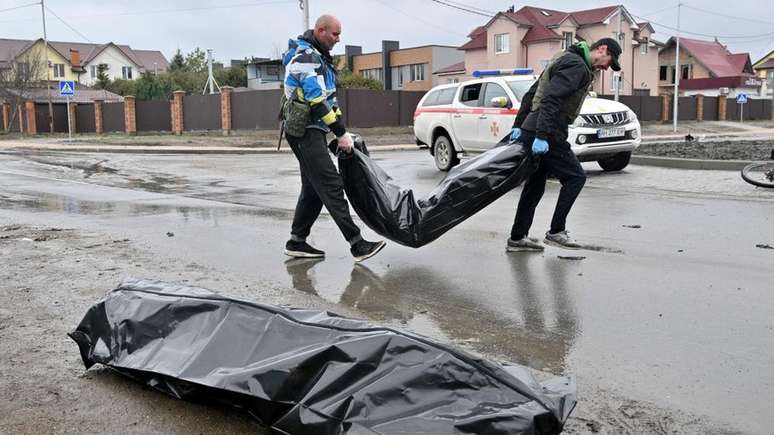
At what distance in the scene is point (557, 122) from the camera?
6.09 m

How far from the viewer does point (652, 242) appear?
6.83 m

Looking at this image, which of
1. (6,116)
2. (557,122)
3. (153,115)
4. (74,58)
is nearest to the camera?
(557,122)

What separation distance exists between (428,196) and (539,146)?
3.38ft

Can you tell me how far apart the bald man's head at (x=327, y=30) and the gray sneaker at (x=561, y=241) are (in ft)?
8.80

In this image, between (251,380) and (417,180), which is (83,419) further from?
(417,180)

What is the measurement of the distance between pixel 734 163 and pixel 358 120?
23.3 m

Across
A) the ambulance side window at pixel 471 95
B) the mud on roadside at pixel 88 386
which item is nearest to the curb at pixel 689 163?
the ambulance side window at pixel 471 95

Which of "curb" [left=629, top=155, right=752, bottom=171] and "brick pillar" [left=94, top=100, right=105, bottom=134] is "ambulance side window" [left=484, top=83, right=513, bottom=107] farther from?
"brick pillar" [left=94, top=100, right=105, bottom=134]

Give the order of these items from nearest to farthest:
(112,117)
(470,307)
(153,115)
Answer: (470,307), (153,115), (112,117)

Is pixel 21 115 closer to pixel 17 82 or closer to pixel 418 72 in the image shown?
pixel 17 82

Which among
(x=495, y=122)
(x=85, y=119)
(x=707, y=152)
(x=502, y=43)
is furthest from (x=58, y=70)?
(x=707, y=152)

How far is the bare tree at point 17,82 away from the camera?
164ft

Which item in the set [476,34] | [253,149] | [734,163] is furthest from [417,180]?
[476,34]

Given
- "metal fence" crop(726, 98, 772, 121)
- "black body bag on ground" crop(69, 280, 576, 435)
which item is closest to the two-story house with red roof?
"metal fence" crop(726, 98, 772, 121)
